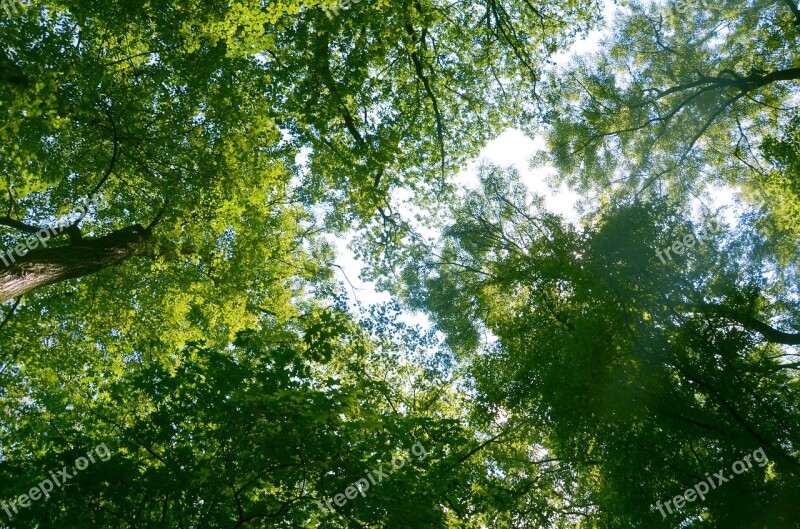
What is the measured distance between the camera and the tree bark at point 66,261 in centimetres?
700

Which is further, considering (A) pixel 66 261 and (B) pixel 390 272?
(B) pixel 390 272

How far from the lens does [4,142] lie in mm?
7031

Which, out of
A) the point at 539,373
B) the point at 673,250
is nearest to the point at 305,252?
the point at 539,373

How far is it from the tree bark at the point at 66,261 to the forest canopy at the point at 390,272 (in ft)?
0.19

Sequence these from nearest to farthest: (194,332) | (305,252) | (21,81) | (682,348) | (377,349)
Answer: (21,81) < (682,348) < (194,332) < (377,349) < (305,252)

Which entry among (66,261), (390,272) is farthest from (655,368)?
(66,261)

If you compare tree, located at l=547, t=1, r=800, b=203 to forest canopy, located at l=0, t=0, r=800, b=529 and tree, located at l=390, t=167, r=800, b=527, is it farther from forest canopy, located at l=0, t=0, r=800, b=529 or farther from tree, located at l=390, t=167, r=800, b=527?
tree, located at l=390, t=167, r=800, b=527

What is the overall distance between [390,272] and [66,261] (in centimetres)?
886

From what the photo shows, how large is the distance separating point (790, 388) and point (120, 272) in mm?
15808

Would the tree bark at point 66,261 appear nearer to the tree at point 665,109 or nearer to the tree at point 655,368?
the tree at point 655,368

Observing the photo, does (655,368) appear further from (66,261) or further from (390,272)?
(66,261)

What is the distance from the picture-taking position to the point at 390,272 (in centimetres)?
1523

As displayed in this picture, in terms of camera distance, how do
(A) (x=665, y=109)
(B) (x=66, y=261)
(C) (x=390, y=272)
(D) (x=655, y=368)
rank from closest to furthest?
(B) (x=66, y=261) < (D) (x=655, y=368) < (C) (x=390, y=272) < (A) (x=665, y=109)

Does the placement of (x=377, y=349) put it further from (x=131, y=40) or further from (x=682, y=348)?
(x=131, y=40)
